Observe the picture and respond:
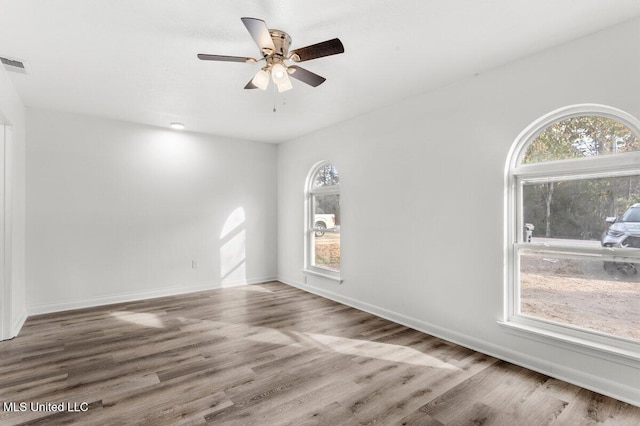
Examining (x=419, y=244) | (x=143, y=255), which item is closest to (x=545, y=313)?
(x=419, y=244)

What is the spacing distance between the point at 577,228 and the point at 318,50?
2.39 metres

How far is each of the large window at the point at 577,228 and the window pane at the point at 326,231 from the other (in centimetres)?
250

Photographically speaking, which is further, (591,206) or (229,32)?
(591,206)

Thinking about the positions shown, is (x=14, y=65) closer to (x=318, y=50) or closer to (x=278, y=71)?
(x=278, y=71)

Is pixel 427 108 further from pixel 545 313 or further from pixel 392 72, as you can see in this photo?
pixel 545 313

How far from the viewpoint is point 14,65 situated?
282cm

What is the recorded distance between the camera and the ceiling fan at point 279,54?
6.45 ft

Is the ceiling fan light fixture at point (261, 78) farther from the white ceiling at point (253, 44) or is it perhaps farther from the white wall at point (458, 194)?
the white wall at point (458, 194)

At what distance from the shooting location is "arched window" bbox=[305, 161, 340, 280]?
4.91m

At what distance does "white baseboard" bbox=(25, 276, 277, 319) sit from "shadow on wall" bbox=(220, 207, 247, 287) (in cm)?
8

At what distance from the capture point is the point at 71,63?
2779 mm

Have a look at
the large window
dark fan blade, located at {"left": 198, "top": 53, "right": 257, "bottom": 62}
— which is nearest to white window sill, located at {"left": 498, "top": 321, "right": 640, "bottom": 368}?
the large window

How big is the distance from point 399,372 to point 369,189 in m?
2.21

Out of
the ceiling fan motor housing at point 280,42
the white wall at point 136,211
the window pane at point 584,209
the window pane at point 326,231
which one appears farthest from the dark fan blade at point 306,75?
the white wall at point 136,211
